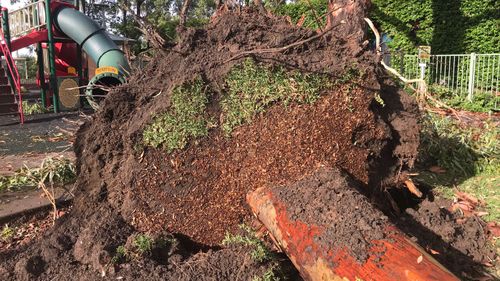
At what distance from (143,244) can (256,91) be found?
120 centimetres

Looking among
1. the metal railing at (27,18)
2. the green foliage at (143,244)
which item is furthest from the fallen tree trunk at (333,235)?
the metal railing at (27,18)

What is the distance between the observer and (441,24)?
15.0 meters

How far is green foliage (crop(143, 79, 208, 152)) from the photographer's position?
2.84m

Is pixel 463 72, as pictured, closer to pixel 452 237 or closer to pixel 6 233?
pixel 452 237

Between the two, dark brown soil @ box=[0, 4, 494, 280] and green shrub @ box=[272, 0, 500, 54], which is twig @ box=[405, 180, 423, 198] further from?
green shrub @ box=[272, 0, 500, 54]

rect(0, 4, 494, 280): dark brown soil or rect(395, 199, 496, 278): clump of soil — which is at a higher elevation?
rect(0, 4, 494, 280): dark brown soil

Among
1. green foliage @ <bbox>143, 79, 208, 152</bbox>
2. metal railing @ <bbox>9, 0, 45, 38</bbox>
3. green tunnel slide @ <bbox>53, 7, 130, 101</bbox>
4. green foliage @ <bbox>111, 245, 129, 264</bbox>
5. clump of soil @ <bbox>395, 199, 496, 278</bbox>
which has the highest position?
metal railing @ <bbox>9, 0, 45, 38</bbox>

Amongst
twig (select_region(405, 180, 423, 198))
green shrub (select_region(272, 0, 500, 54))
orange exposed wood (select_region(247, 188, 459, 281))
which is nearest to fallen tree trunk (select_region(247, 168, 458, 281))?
orange exposed wood (select_region(247, 188, 459, 281))

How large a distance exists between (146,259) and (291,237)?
85 centimetres

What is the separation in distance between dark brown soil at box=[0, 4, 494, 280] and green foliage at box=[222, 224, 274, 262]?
89 mm

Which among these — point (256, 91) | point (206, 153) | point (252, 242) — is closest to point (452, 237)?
point (252, 242)

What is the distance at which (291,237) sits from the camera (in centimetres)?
243

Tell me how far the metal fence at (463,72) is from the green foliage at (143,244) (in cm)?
1088

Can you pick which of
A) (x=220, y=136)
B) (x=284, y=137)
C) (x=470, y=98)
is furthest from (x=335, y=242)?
(x=470, y=98)
